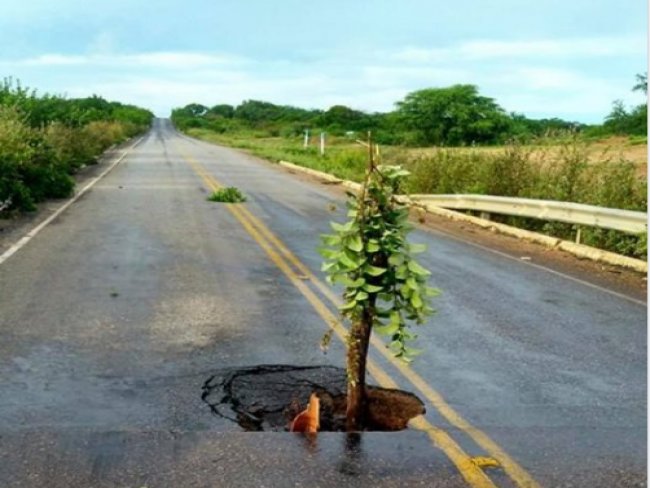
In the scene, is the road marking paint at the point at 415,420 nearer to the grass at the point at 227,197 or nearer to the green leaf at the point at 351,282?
the green leaf at the point at 351,282

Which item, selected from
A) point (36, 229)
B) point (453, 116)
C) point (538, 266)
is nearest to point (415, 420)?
point (538, 266)

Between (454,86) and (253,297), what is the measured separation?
69.8 meters

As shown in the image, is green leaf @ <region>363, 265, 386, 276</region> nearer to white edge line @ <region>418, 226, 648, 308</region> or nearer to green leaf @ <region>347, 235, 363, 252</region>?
green leaf @ <region>347, 235, 363, 252</region>

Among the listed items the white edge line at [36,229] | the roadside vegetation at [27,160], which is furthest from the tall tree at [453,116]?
the white edge line at [36,229]

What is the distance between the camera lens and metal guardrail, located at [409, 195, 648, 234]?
499 inches

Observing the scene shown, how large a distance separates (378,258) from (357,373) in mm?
794

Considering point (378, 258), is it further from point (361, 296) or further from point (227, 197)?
point (227, 197)

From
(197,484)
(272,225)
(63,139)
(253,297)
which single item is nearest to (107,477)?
(197,484)

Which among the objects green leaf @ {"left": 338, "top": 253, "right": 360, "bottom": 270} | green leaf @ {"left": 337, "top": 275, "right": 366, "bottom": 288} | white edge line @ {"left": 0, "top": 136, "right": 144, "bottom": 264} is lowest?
white edge line @ {"left": 0, "top": 136, "right": 144, "bottom": 264}

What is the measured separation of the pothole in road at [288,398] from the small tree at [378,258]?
0.27 metres

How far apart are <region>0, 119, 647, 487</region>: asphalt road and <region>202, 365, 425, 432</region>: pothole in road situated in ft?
0.52

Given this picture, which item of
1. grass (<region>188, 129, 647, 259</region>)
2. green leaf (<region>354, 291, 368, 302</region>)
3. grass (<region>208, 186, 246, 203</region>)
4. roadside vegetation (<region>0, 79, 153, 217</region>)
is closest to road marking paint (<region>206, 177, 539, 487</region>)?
green leaf (<region>354, 291, 368, 302</region>)

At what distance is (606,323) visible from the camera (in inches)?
349

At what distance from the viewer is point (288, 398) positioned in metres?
6.11
